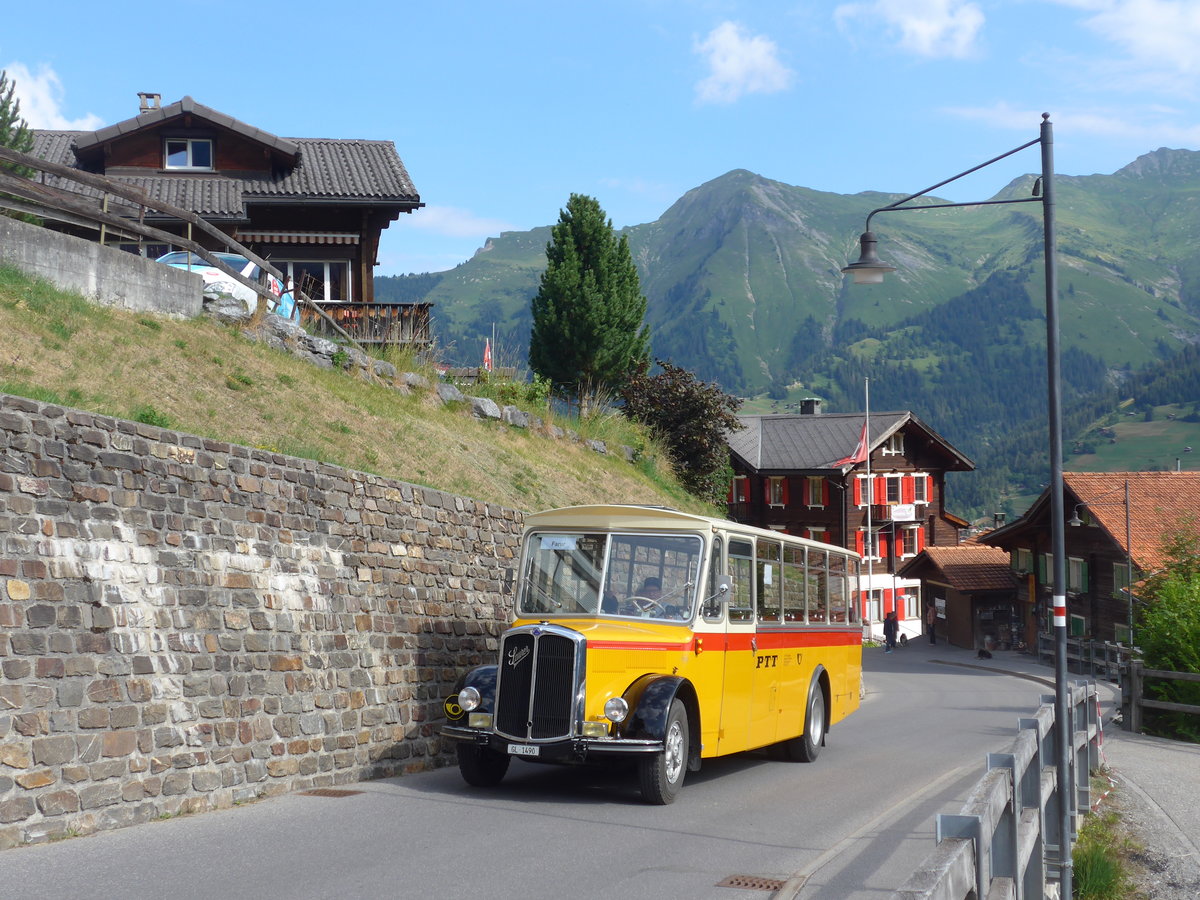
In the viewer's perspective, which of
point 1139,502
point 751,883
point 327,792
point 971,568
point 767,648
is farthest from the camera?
point 971,568

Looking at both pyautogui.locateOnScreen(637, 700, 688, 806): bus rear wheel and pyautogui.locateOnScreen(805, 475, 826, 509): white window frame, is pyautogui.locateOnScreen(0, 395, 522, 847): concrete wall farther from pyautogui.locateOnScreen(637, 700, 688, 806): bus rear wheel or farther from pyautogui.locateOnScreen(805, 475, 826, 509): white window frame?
pyautogui.locateOnScreen(805, 475, 826, 509): white window frame

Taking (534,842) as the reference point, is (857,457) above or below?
above

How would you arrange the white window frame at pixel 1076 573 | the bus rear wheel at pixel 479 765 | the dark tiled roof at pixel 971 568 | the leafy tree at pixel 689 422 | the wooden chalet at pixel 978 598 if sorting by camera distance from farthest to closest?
1. the dark tiled roof at pixel 971 568
2. the wooden chalet at pixel 978 598
3. the white window frame at pixel 1076 573
4. the leafy tree at pixel 689 422
5. the bus rear wheel at pixel 479 765

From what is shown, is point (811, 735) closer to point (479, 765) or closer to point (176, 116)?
point (479, 765)

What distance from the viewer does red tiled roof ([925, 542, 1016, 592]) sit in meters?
64.1

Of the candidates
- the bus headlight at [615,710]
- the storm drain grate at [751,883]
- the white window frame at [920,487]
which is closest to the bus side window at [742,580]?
the bus headlight at [615,710]

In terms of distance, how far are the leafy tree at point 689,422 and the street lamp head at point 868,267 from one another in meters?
23.3

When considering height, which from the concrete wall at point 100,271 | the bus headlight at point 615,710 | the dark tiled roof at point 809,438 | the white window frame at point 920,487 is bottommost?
the bus headlight at point 615,710

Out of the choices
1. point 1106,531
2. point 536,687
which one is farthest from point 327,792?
point 1106,531

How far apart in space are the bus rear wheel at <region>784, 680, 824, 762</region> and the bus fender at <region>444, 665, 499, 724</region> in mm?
4896

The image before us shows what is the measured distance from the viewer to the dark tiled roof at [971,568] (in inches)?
2525

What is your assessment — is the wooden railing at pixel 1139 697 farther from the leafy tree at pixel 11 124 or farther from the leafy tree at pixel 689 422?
the leafy tree at pixel 11 124

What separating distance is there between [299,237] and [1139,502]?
1253 inches

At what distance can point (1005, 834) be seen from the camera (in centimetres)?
621
